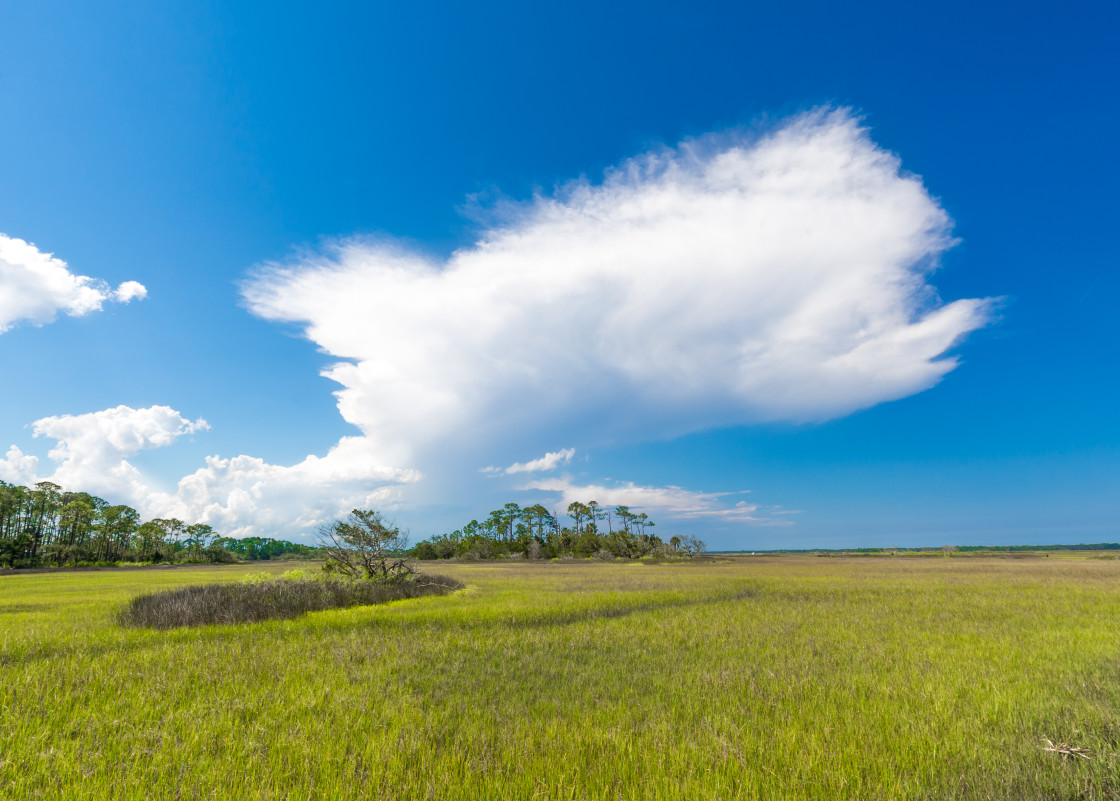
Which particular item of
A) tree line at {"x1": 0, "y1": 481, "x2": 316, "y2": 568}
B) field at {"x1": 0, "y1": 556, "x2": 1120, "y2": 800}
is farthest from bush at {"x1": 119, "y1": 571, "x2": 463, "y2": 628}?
tree line at {"x1": 0, "y1": 481, "x2": 316, "y2": 568}

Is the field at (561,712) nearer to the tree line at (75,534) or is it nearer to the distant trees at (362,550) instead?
the distant trees at (362,550)

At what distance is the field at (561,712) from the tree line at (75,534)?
66803 mm

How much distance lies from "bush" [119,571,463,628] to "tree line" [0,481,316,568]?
54.2 m

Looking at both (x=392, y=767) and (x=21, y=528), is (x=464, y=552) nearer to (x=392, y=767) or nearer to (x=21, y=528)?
(x=21, y=528)

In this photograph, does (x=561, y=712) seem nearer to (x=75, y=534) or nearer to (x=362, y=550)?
(x=362, y=550)

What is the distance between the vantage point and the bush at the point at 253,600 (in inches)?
572

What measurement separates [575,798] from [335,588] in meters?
18.7

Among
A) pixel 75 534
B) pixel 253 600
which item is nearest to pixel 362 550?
pixel 253 600

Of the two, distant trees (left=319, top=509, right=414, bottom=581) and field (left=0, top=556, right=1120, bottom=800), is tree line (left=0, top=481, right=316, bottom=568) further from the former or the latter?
field (left=0, top=556, right=1120, bottom=800)

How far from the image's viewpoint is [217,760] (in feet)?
16.4

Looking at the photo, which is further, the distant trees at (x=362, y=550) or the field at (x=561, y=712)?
the distant trees at (x=362, y=550)

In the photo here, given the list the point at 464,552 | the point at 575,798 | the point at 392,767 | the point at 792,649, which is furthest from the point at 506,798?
the point at 464,552

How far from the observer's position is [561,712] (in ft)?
21.1

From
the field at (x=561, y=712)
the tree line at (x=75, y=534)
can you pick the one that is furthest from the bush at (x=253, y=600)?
the tree line at (x=75, y=534)
